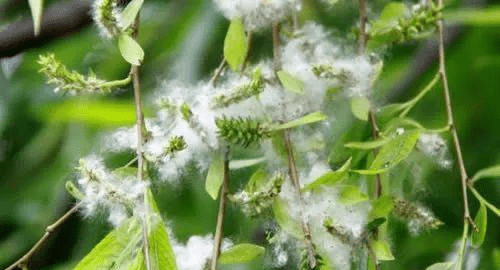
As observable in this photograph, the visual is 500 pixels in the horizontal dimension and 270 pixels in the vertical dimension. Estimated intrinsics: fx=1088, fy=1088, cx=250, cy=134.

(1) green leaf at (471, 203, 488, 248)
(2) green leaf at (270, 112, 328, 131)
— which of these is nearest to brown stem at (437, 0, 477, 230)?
(1) green leaf at (471, 203, 488, 248)

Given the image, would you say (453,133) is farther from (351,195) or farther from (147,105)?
(147,105)

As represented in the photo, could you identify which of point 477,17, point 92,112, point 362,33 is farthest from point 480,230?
point 92,112

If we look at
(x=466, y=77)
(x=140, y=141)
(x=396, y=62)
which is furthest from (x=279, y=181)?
(x=396, y=62)

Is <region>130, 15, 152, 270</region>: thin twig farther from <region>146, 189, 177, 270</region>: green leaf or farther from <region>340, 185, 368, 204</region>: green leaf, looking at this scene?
<region>340, 185, 368, 204</region>: green leaf

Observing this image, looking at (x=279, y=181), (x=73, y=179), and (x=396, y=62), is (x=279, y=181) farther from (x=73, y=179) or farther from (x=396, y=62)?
(x=396, y=62)

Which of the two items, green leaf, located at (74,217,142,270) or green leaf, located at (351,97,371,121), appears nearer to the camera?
green leaf, located at (74,217,142,270)

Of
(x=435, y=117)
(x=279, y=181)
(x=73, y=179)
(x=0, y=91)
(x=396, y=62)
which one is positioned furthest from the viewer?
(x=396, y=62)

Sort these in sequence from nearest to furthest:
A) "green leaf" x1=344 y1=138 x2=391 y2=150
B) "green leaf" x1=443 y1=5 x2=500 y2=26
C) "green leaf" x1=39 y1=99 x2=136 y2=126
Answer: "green leaf" x1=344 y1=138 x2=391 y2=150
"green leaf" x1=443 y1=5 x2=500 y2=26
"green leaf" x1=39 y1=99 x2=136 y2=126
